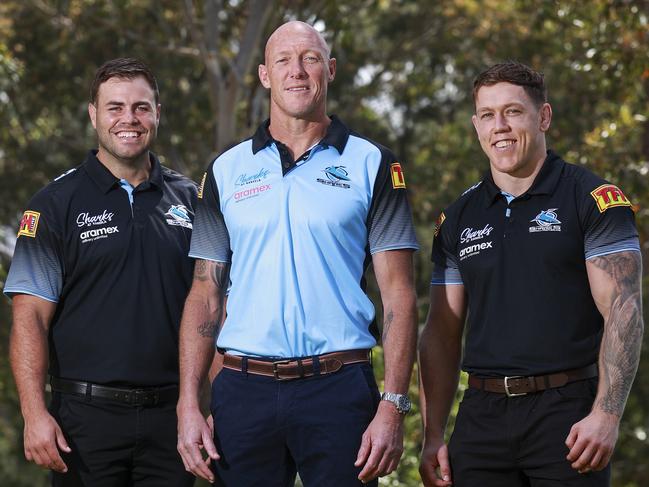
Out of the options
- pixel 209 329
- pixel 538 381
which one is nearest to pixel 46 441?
pixel 209 329

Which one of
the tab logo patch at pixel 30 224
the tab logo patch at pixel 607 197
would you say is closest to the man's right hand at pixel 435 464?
the tab logo patch at pixel 607 197

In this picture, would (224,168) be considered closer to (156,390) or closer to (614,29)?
(156,390)

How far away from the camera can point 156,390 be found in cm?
579

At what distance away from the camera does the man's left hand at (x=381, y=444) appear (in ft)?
16.3

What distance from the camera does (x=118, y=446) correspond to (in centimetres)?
570

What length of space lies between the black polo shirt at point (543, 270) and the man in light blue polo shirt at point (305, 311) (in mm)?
352

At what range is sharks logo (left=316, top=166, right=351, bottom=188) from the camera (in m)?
5.27

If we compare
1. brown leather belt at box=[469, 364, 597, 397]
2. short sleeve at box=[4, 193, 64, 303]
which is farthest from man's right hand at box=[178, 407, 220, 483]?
brown leather belt at box=[469, 364, 597, 397]

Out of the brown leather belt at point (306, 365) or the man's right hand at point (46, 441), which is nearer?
the brown leather belt at point (306, 365)

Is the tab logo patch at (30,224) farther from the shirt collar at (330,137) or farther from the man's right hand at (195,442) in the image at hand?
the man's right hand at (195,442)

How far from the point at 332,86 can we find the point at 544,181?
1619cm

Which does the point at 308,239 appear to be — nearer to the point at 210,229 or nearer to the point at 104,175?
the point at 210,229

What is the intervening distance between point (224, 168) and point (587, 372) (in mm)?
1803

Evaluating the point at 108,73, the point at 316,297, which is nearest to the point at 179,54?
the point at 108,73
